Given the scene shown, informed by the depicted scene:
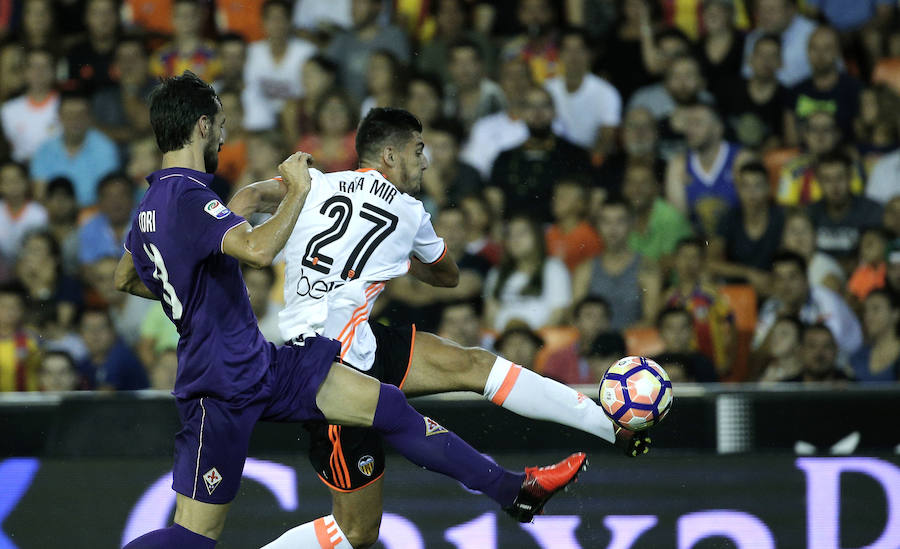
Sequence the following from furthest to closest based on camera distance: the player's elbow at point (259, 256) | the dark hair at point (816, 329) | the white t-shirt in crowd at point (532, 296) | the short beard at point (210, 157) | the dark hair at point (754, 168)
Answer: the dark hair at point (754, 168) → the white t-shirt in crowd at point (532, 296) → the dark hair at point (816, 329) → the short beard at point (210, 157) → the player's elbow at point (259, 256)

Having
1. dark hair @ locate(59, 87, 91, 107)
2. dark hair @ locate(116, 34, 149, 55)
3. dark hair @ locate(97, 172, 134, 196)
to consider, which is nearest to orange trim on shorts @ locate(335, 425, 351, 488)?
dark hair @ locate(97, 172, 134, 196)

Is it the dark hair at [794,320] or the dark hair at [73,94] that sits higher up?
the dark hair at [73,94]

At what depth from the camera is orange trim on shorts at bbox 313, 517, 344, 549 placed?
15.7ft

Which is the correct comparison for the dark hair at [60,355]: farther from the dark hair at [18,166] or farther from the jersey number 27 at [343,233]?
the jersey number 27 at [343,233]

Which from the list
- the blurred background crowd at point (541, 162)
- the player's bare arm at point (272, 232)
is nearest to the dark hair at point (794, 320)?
the blurred background crowd at point (541, 162)

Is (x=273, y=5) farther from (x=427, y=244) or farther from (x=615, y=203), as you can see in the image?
(x=427, y=244)

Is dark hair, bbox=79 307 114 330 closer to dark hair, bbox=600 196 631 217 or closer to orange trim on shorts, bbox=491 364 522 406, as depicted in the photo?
dark hair, bbox=600 196 631 217

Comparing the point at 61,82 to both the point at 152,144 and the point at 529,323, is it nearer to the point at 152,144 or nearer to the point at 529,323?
the point at 152,144

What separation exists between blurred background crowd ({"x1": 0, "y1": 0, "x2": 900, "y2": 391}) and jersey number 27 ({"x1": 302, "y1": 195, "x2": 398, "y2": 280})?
2.16 metres

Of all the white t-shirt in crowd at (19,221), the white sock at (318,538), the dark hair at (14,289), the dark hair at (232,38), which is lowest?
the white sock at (318,538)

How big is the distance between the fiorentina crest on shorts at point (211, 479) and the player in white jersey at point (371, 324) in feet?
2.16

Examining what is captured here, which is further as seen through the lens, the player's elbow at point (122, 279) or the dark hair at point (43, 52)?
the dark hair at point (43, 52)

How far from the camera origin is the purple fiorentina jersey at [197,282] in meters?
3.93

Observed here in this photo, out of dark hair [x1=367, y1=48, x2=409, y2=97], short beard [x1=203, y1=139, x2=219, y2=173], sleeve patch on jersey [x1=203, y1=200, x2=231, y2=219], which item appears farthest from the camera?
dark hair [x1=367, y1=48, x2=409, y2=97]
